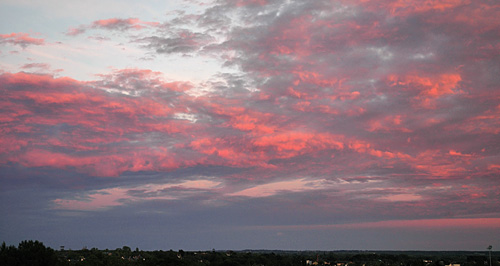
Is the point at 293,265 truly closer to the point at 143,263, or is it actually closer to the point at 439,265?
the point at 143,263

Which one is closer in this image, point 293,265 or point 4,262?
point 4,262

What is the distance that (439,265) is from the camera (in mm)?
22656

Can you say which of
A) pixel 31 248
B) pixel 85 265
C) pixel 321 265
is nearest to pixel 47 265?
pixel 31 248

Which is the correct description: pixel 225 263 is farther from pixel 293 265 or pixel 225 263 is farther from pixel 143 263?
pixel 143 263

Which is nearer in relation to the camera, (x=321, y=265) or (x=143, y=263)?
(x=143, y=263)

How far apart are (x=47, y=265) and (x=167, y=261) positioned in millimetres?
52370

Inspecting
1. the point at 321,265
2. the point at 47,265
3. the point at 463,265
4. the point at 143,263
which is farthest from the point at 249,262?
the point at 47,265

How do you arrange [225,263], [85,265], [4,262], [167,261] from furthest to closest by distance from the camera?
[225,263], [167,261], [85,265], [4,262]

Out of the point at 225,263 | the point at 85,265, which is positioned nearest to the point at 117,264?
the point at 85,265

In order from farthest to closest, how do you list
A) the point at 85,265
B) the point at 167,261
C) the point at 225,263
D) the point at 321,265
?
the point at 321,265
the point at 225,263
the point at 167,261
the point at 85,265

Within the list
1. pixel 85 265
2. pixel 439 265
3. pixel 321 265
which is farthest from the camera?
pixel 321 265

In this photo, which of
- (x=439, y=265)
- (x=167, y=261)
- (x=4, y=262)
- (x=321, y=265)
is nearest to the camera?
(x=439, y=265)

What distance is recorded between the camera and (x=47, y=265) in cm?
6856

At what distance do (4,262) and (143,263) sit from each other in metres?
57.7
